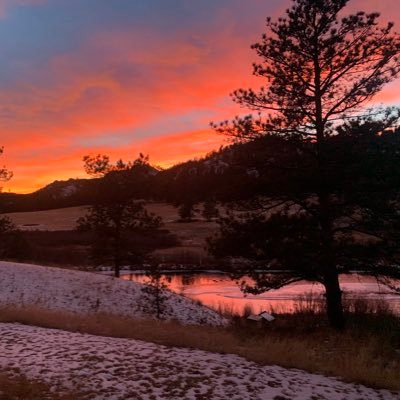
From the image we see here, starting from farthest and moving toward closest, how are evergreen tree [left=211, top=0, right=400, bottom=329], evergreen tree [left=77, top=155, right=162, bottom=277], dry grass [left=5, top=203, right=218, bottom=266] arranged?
dry grass [left=5, top=203, right=218, bottom=266]
evergreen tree [left=77, top=155, right=162, bottom=277]
evergreen tree [left=211, top=0, right=400, bottom=329]

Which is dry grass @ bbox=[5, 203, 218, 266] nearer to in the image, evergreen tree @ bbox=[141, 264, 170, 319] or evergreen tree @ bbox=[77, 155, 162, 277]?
evergreen tree @ bbox=[77, 155, 162, 277]

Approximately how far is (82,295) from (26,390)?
18.6 meters

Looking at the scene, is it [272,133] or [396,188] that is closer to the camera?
[396,188]

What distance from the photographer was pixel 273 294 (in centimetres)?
3300

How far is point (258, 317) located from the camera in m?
23.1

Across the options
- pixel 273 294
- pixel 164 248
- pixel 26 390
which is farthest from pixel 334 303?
pixel 164 248

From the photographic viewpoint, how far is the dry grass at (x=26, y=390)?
7227 mm

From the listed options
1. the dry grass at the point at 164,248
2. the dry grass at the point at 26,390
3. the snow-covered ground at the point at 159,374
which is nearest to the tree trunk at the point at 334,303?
the snow-covered ground at the point at 159,374

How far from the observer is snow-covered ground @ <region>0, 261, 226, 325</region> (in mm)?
23375

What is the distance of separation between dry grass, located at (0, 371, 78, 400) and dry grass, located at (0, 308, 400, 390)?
3.97 meters

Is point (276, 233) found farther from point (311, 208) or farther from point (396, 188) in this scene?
point (396, 188)

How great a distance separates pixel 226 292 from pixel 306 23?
2125 centimetres

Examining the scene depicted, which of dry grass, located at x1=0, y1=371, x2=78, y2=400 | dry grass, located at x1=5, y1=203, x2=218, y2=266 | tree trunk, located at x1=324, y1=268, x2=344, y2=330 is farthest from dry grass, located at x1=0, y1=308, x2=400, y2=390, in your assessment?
dry grass, located at x1=5, y1=203, x2=218, y2=266

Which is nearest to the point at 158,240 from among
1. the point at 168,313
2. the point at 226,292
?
the point at 226,292
